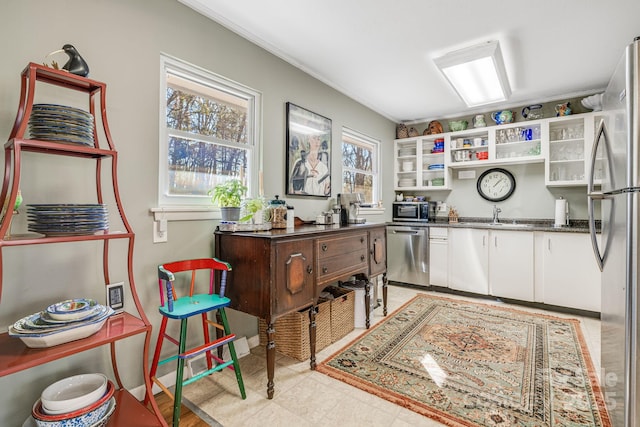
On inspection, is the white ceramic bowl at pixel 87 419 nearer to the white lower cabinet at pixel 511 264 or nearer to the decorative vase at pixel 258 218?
the decorative vase at pixel 258 218

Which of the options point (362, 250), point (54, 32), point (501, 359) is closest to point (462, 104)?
point (362, 250)

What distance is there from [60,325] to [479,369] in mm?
2506

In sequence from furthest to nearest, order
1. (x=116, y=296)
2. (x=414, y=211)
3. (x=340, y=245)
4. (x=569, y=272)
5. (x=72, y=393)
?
1. (x=414, y=211)
2. (x=569, y=272)
3. (x=340, y=245)
4. (x=116, y=296)
5. (x=72, y=393)

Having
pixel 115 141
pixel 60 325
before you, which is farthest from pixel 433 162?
pixel 60 325

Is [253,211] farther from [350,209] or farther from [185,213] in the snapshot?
[350,209]

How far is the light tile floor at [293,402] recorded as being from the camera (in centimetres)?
165

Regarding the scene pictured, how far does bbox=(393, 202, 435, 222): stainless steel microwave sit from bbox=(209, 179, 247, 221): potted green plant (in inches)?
126

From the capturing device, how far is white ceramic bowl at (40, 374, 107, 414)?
4.09ft

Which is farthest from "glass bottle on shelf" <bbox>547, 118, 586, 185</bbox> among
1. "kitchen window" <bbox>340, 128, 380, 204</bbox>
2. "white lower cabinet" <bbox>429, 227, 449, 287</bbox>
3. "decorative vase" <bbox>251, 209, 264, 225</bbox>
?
"decorative vase" <bbox>251, 209, 264, 225</bbox>

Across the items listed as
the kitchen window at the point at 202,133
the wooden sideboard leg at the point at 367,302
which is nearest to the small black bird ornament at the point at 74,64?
the kitchen window at the point at 202,133

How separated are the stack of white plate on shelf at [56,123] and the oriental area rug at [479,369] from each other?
2.02 meters

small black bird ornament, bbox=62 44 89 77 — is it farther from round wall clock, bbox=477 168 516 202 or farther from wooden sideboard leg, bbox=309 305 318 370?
round wall clock, bbox=477 168 516 202

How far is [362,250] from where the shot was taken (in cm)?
282

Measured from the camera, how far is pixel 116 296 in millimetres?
1707
